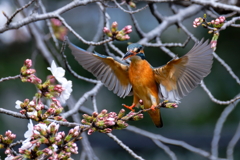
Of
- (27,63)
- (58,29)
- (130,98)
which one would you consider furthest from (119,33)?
(130,98)

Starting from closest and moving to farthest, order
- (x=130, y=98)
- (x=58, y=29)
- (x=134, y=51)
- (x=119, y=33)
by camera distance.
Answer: (x=119, y=33) → (x=134, y=51) → (x=58, y=29) → (x=130, y=98)

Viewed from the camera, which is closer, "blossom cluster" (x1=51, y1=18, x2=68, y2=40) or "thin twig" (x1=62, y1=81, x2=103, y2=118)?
"thin twig" (x1=62, y1=81, x2=103, y2=118)

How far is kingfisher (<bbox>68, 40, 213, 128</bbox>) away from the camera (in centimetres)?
267

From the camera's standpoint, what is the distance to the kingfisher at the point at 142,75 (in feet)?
8.77

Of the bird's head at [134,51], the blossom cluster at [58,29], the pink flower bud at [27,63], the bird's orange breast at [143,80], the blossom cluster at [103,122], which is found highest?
the blossom cluster at [58,29]

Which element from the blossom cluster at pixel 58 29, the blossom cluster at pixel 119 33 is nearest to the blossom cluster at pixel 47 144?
the blossom cluster at pixel 119 33

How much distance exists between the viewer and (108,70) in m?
3.01

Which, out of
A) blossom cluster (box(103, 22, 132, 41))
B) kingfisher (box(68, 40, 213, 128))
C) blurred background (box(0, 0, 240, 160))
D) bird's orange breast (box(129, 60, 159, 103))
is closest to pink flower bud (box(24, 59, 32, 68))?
blossom cluster (box(103, 22, 132, 41))

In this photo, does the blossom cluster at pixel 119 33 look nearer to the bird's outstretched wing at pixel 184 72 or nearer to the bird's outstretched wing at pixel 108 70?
the bird's outstretched wing at pixel 184 72

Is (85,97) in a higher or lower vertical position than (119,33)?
lower

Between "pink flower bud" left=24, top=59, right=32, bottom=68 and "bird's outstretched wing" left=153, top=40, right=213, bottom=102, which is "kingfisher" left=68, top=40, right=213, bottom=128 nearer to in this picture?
"bird's outstretched wing" left=153, top=40, right=213, bottom=102

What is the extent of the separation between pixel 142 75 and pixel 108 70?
288 millimetres

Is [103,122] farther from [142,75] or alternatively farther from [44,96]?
[142,75]

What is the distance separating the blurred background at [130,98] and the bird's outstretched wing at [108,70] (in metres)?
2.05
